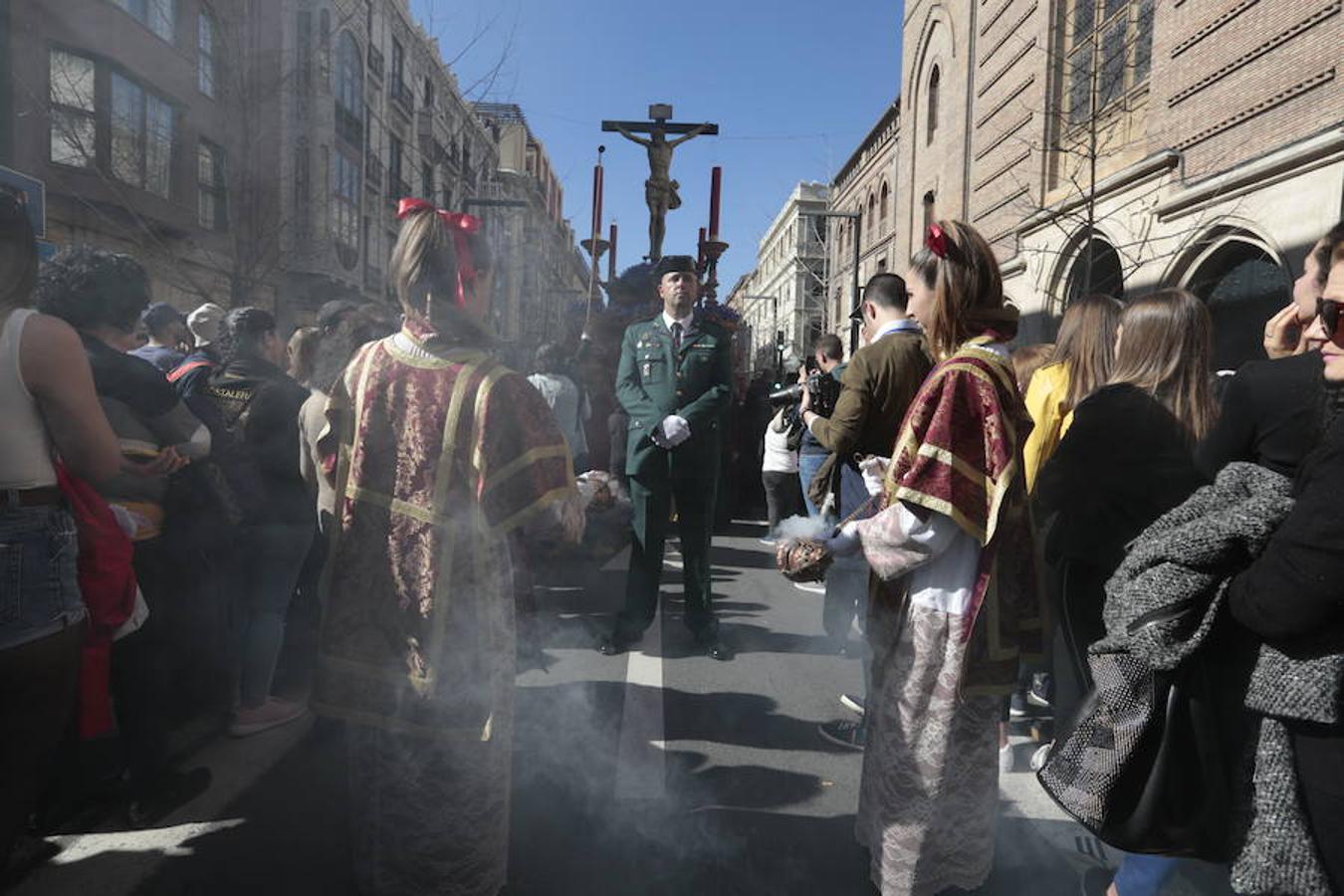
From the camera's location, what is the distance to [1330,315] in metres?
1.30

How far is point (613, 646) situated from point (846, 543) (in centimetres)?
239

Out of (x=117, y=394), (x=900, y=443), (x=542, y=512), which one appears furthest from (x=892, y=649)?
(x=117, y=394)

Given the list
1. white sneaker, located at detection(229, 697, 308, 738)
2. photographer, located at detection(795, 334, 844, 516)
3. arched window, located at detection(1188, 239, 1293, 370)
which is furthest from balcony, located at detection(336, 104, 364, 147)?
white sneaker, located at detection(229, 697, 308, 738)

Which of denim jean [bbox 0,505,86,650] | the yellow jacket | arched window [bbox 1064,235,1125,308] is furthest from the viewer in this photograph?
arched window [bbox 1064,235,1125,308]

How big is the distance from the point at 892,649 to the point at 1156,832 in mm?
732

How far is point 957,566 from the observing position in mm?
2053

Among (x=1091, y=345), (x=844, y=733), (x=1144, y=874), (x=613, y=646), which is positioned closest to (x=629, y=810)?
(x=844, y=733)

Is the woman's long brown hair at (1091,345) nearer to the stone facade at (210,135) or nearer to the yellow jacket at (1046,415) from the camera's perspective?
the yellow jacket at (1046,415)

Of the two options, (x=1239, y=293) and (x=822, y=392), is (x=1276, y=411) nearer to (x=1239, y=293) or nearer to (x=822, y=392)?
(x=822, y=392)

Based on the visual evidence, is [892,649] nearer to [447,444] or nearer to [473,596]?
[473,596]

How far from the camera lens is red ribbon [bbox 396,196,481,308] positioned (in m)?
2.07

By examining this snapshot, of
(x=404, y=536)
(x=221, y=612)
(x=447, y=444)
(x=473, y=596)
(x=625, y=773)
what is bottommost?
(x=625, y=773)

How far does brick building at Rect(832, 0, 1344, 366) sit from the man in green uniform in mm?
6878

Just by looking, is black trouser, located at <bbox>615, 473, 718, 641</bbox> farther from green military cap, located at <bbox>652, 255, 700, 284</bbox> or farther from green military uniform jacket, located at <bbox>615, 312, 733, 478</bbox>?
green military cap, located at <bbox>652, 255, 700, 284</bbox>
